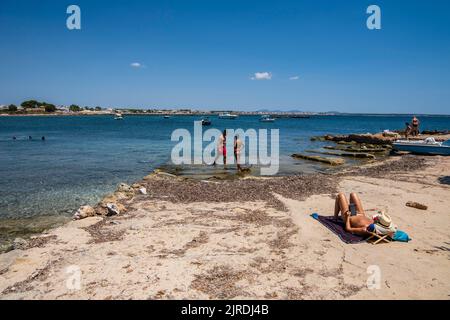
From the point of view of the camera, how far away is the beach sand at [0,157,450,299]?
6.27 m

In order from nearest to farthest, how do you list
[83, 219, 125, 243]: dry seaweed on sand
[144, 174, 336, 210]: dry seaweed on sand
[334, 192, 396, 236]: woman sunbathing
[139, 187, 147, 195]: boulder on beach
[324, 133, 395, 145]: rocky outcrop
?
1. [334, 192, 396, 236]: woman sunbathing
2. [83, 219, 125, 243]: dry seaweed on sand
3. [144, 174, 336, 210]: dry seaweed on sand
4. [139, 187, 147, 195]: boulder on beach
5. [324, 133, 395, 145]: rocky outcrop

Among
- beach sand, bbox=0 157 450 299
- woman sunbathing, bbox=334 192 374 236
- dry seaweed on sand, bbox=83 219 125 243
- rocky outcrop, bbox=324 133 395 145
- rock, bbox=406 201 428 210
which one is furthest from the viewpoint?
rocky outcrop, bbox=324 133 395 145

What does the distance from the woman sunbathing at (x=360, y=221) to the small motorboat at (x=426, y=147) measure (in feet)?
65.4

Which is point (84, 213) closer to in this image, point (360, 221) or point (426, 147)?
point (360, 221)

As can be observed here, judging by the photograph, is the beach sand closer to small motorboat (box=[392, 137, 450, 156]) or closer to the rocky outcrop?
small motorboat (box=[392, 137, 450, 156])

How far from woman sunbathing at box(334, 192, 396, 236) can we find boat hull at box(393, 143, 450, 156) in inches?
784

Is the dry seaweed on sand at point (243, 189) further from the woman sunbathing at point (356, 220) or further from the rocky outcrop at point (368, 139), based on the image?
the rocky outcrop at point (368, 139)

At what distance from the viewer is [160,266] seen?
717cm

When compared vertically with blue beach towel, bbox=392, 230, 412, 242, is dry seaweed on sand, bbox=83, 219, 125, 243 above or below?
below

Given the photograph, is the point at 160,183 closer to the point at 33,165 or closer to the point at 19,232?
the point at 19,232

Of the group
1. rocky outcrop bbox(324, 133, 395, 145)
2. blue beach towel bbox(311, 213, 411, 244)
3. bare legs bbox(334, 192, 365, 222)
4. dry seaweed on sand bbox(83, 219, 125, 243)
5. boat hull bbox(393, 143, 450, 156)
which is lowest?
dry seaweed on sand bbox(83, 219, 125, 243)

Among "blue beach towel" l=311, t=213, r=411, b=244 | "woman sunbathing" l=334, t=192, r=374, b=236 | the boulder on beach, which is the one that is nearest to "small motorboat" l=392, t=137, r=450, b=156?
"blue beach towel" l=311, t=213, r=411, b=244

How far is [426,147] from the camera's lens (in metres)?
26.0
